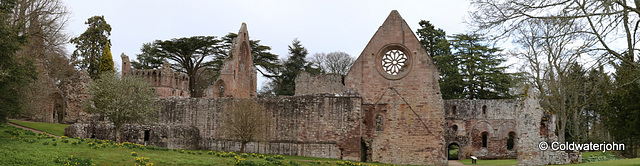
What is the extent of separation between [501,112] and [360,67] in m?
15.7

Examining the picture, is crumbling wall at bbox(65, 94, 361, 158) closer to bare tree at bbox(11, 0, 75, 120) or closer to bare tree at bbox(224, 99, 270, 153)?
bare tree at bbox(224, 99, 270, 153)

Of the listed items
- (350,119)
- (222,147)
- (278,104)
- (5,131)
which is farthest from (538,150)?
(5,131)

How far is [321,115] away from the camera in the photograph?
81.4ft

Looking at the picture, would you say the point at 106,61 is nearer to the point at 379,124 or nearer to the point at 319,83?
the point at 319,83

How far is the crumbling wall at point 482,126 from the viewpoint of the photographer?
3722 cm

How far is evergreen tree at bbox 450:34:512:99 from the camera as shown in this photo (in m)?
40.6

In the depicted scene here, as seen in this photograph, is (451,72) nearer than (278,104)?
No

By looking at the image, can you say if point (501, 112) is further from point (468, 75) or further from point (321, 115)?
point (321, 115)

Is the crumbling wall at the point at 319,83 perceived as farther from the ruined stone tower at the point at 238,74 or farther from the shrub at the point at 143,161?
the shrub at the point at 143,161

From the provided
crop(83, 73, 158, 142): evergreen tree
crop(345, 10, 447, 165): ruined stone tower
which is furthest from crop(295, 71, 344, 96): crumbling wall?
crop(83, 73, 158, 142): evergreen tree

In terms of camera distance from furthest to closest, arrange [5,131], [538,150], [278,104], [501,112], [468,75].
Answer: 1. [468,75]
2. [501,112]
3. [278,104]
4. [538,150]
5. [5,131]

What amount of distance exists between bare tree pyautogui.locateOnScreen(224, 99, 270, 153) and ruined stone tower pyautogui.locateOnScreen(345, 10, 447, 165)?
19.7 feet

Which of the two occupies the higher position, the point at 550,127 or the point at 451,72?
the point at 451,72

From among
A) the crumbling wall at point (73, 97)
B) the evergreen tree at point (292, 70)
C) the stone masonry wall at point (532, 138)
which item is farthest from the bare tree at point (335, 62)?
the stone masonry wall at point (532, 138)
